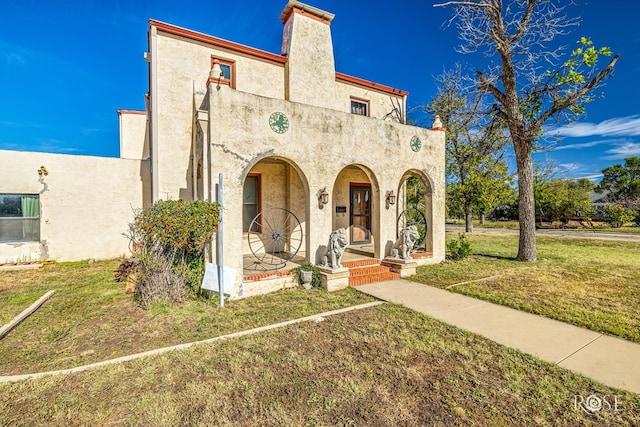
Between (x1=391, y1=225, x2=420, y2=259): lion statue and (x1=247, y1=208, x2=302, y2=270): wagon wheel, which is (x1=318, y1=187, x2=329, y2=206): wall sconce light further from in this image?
(x1=391, y1=225, x2=420, y2=259): lion statue

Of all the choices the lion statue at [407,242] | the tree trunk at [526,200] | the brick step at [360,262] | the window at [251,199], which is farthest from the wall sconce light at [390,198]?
the tree trunk at [526,200]

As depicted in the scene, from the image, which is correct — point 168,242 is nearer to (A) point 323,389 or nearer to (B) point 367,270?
(A) point 323,389

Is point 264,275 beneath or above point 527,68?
beneath

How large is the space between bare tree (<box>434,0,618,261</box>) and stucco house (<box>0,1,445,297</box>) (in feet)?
11.0

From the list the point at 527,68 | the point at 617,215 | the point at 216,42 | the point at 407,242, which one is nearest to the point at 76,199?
the point at 216,42

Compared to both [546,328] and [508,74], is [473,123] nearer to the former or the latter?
[508,74]

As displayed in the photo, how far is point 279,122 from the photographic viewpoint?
23.3 ft

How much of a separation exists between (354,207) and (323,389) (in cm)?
883

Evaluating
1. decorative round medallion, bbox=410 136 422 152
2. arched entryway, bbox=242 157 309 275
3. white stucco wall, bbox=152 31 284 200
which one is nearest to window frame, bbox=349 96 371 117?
decorative round medallion, bbox=410 136 422 152

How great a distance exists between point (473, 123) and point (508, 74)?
2034 millimetres

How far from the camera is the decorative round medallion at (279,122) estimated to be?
7008 millimetres

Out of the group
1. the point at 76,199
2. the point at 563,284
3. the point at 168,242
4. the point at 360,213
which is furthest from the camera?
the point at 360,213

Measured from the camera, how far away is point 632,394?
314cm

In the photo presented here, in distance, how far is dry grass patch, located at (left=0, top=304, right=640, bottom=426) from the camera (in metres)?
2.84
